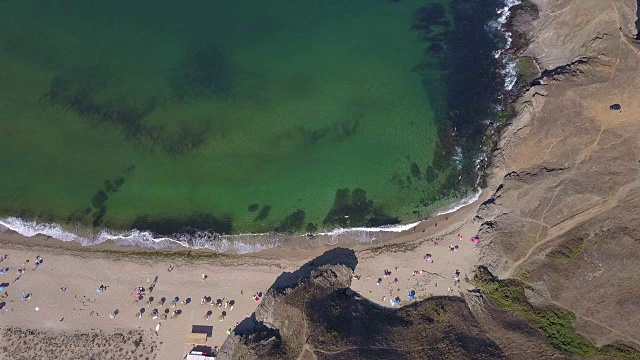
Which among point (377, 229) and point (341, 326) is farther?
point (377, 229)

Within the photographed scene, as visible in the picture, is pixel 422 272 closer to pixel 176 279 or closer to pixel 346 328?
pixel 346 328

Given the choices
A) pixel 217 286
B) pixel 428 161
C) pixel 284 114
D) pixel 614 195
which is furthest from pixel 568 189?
pixel 217 286

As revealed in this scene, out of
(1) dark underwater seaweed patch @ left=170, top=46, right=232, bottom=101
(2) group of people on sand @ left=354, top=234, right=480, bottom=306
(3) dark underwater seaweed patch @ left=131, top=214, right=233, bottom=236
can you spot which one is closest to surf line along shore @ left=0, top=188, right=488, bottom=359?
(2) group of people on sand @ left=354, top=234, right=480, bottom=306

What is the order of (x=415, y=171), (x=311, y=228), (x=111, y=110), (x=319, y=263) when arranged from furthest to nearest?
(x=111, y=110) → (x=415, y=171) → (x=311, y=228) → (x=319, y=263)

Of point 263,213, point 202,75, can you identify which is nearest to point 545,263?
point 263,213

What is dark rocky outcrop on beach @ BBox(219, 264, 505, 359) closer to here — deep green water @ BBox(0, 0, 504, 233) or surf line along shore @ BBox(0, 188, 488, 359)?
surf line along shore @ BBox(0, 188, 488, 359)

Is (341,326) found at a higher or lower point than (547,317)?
lower

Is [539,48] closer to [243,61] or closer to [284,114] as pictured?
[284,114]
